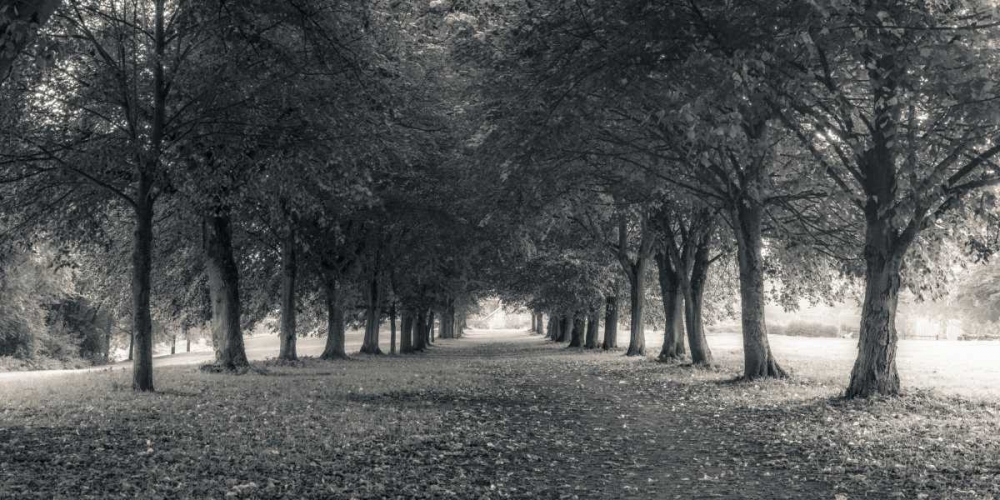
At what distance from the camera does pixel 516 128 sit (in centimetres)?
1695

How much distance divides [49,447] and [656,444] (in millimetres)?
8598

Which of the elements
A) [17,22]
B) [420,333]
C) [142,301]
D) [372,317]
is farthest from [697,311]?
[17,22]

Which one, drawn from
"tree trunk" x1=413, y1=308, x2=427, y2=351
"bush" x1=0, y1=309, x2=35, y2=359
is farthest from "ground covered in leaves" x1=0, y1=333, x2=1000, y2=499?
"bush" x1=0, y1=309, x2=35, y2=359

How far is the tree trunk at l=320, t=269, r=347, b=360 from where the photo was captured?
34.8 metres

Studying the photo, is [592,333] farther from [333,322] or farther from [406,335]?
[333,322]

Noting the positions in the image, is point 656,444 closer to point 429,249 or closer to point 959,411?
point 959,411

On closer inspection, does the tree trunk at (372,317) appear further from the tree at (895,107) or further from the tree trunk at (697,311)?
the tree at (895,107)

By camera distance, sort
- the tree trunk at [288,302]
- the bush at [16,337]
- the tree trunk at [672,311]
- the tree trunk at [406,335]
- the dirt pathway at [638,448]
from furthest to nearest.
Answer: the tree trunk at [406,335] → the bush at [16,337] → the tree trunk at [672,311] → the tree trunk at [288,302] → the dirt pathway at [638,448]

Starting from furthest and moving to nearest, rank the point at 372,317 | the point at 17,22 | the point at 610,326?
1. the point at 610,326
2. the point at 372,317
3. the point at 17,22

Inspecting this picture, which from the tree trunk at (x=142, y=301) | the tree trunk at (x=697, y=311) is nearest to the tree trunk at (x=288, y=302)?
the tree trunk at (x=142, y=301)

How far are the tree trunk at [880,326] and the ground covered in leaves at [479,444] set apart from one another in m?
0.66

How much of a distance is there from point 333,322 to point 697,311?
676 inches

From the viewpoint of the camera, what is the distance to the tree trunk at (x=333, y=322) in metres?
34.8

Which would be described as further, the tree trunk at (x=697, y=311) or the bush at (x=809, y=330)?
the bush at (x=809, y=330)
